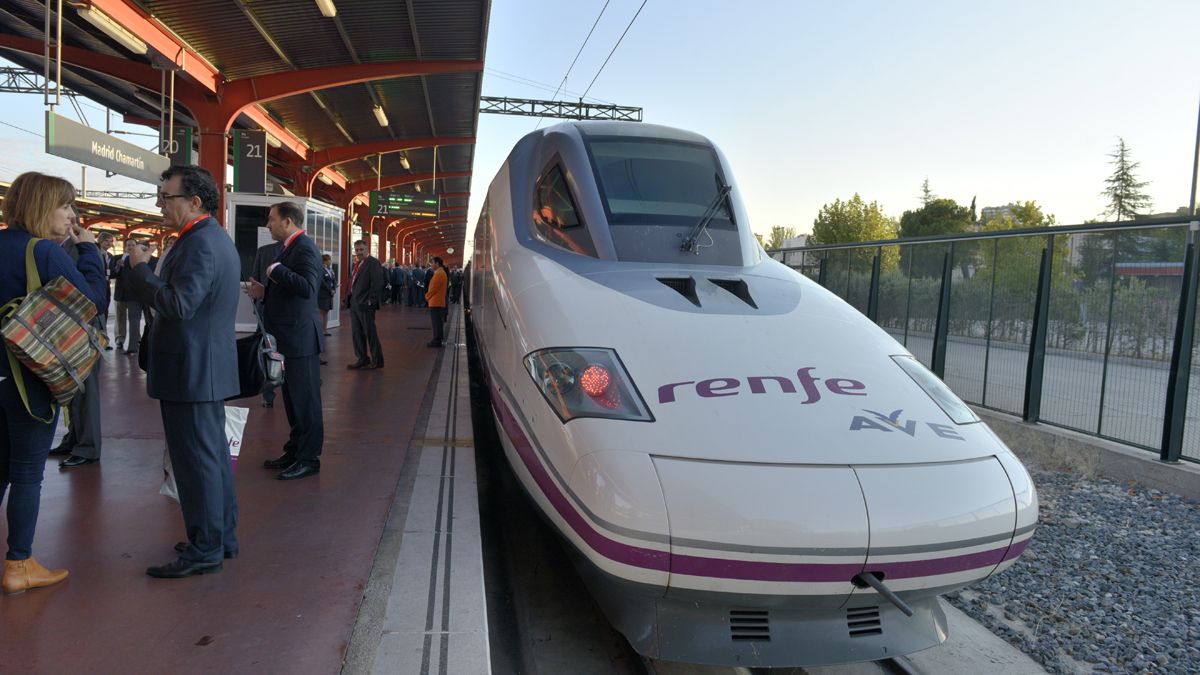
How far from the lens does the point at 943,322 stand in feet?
28.1

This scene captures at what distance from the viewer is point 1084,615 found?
3.59 meters

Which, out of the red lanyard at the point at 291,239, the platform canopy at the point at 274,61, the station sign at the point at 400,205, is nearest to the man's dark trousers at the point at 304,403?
the red lanyard at the point at 291,239

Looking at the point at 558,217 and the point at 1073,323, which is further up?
the point at 558,217

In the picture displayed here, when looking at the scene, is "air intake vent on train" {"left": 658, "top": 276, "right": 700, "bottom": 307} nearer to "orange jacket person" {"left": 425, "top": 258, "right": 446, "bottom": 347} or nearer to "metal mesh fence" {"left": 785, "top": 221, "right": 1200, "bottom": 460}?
"metal mesh fence" {"left": 785, "top": 221, "right": 1200, "bottom": 460}

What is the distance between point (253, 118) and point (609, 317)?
14688 millimetres

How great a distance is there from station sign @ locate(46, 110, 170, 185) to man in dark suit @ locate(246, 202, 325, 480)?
190 inches

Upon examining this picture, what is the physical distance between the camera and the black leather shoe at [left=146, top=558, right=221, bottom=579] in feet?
10.1

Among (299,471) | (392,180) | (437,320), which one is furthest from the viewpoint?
(392,180)

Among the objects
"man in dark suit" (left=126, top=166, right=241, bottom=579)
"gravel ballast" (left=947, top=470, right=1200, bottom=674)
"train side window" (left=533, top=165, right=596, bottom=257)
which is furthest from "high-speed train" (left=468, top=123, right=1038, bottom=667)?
"man in dark suit" (left=126, top=166, right=241, bottom=579)

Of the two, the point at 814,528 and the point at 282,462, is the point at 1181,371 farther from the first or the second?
the point at 282,462

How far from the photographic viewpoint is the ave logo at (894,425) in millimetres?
2736

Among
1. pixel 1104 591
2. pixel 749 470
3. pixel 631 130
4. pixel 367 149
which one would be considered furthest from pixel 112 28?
pixel 1104 591

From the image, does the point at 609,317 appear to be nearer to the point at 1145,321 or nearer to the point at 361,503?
the point at 361,503

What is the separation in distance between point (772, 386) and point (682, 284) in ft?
3.19
